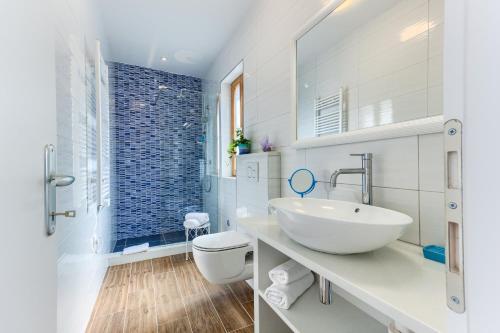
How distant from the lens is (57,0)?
110 cm

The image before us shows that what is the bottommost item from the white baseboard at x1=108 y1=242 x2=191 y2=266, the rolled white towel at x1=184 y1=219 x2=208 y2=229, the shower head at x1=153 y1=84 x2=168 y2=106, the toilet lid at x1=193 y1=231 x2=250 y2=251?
the white baseboard at x1=108 y1=242 x2=191 y2=266

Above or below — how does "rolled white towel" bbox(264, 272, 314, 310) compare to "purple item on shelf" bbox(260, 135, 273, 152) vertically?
below

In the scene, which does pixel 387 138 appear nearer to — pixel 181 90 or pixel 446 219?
pixel 446 219

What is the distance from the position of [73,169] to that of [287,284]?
4.39 feet

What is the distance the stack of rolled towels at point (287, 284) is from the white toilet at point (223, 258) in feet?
2.07

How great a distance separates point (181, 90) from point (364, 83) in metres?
3.01

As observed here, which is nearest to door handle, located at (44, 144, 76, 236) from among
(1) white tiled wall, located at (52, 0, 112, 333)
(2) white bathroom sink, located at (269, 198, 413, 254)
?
(1) white tiled wall, located at (52, 0, 112, 333)

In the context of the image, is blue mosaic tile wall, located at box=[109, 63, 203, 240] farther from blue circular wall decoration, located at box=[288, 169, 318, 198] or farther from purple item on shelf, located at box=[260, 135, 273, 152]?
blue circular wall decoration, located at box=[288, 169, 318, 198]

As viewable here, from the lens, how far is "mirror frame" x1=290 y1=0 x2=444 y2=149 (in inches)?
31.0

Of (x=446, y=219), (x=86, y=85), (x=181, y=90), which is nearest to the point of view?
(x=446, y=219)
